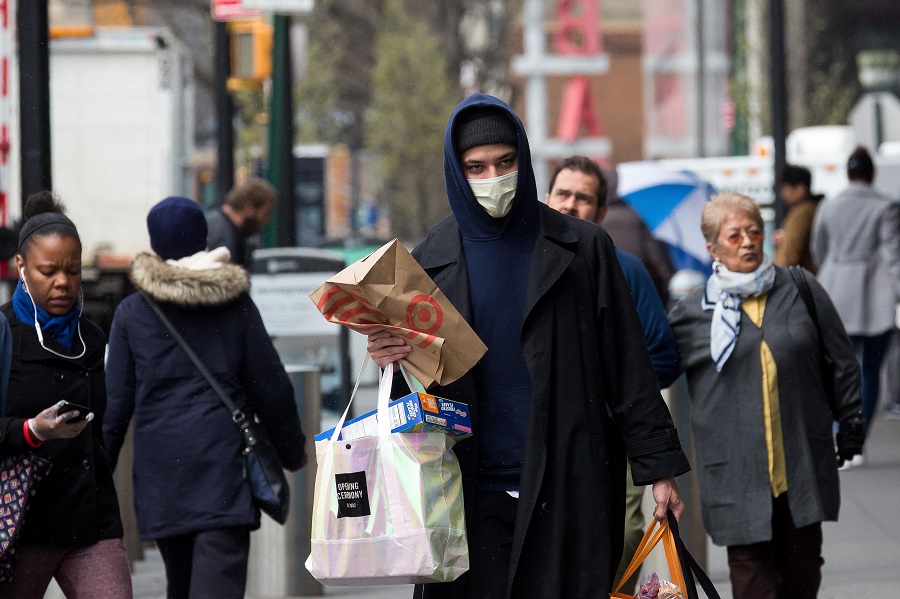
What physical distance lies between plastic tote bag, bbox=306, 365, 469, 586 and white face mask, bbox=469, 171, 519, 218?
0.58m

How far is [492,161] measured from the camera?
420 cm

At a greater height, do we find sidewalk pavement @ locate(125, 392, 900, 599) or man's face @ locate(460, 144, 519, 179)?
man's face @ locate(460, 144, 519, 179)

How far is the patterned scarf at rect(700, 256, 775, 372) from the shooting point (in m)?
5.57

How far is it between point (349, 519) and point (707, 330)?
2065mm

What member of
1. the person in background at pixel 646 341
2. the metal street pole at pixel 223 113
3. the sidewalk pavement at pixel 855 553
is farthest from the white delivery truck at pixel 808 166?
the person in background at pixel 646 341

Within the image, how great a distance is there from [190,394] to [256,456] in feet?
0.98

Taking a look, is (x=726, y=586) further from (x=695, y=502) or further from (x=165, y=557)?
(x=165, y=557)

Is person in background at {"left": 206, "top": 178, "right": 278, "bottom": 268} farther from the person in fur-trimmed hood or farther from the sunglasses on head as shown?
the sunglasses on head

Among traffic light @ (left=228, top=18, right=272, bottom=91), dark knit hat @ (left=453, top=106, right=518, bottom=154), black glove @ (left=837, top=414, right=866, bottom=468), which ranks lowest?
black glove @ (left=837, top=414, right=866, bottom=468)

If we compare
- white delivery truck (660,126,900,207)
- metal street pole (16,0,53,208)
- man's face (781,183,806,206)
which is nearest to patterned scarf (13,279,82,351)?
metal street pole (16,0,53,208)

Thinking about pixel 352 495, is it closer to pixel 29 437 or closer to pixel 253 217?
pixel 29 437

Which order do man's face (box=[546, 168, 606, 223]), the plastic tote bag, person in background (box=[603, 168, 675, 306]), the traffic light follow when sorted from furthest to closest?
the traffic light → person in background (box=[603, 168, 675, 306]) → man's face (box=[546, 168, 606, 223]) → the plastic tote bag

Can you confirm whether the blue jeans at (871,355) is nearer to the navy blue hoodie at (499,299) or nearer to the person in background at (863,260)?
the person in background at (863,260)

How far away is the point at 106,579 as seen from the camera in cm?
497
